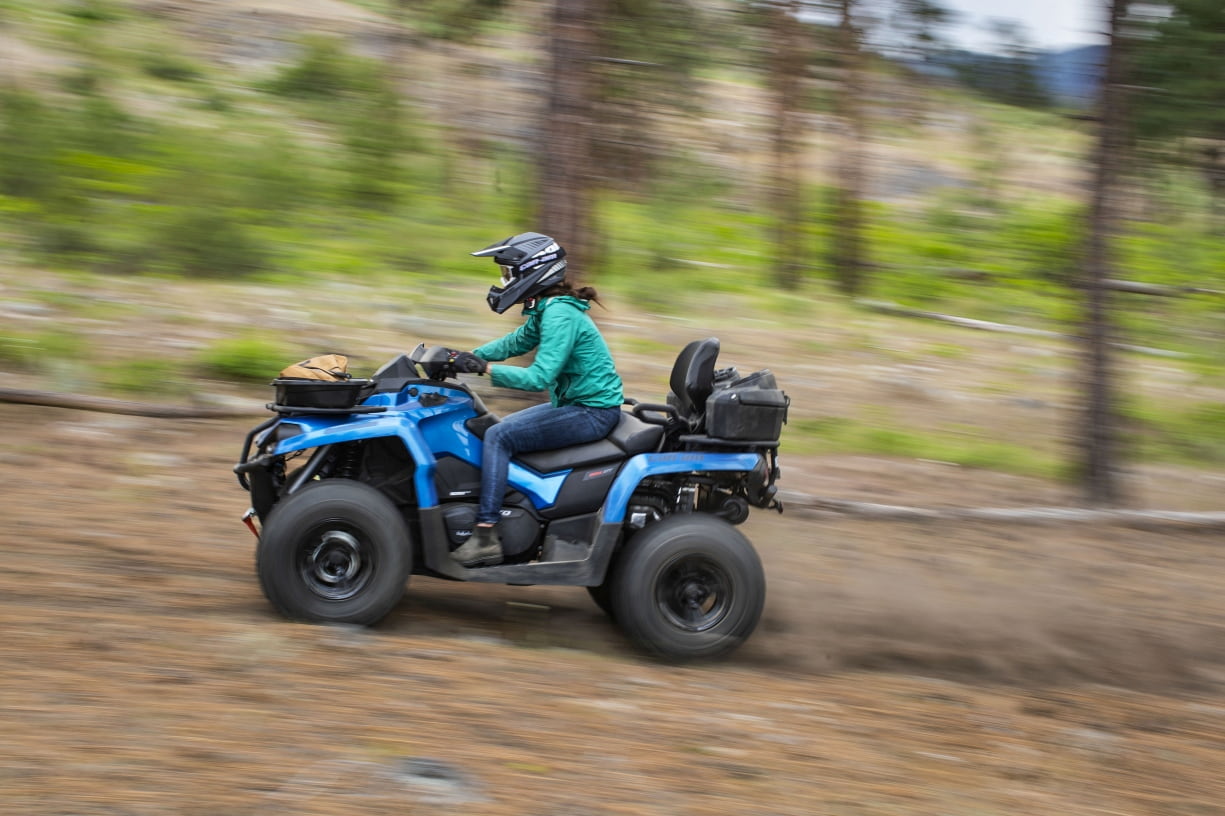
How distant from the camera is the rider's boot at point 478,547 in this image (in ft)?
19.9

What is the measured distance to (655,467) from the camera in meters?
6.06

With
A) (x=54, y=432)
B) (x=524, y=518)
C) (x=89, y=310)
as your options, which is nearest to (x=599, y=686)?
(x=524, y=518)

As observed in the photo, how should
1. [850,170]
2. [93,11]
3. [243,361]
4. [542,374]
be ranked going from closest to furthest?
[542,374] → [243,361] → [850,170] → [93,11]

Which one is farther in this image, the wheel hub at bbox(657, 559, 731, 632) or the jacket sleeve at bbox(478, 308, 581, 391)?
the wheel hub at bbox(657, 559, 731, 632)

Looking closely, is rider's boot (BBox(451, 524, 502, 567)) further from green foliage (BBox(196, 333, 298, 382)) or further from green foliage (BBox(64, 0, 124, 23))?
green foliage (BBox(64, 0, 124, 23))

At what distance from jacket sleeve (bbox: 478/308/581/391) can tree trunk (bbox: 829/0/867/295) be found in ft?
45.8

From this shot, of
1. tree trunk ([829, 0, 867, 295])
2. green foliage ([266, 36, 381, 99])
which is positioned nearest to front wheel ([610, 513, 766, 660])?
tree trunk ([829, 0, 867, 295])

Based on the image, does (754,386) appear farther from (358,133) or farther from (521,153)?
(358,133)

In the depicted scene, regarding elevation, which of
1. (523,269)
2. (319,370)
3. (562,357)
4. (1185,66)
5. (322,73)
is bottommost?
(319,370)

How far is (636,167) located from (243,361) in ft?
22.3

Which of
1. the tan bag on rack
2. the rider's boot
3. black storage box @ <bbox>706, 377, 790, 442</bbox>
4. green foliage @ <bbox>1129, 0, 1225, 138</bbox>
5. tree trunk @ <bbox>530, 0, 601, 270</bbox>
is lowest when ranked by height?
the rider's boot

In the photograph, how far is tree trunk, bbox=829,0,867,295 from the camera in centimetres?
1891

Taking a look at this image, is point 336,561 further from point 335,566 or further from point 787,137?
point 787,137

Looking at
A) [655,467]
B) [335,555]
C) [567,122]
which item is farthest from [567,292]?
[567,122]
